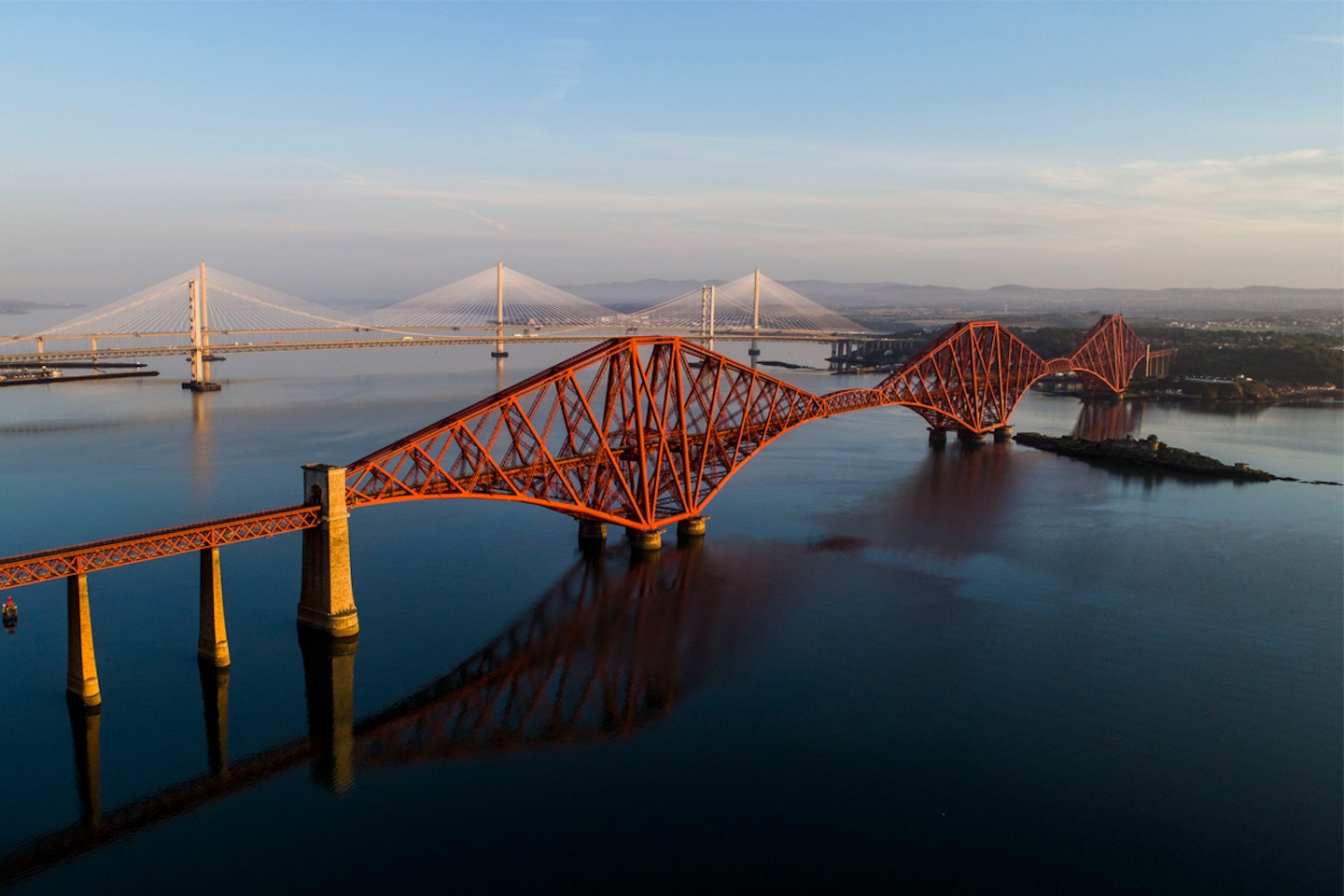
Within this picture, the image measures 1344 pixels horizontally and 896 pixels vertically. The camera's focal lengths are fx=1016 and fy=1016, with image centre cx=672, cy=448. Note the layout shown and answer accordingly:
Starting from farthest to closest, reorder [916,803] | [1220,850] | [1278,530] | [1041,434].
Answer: [1041,434]
[1278,530]
[916,803]
[1220,850]

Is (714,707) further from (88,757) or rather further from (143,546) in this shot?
(143,546)

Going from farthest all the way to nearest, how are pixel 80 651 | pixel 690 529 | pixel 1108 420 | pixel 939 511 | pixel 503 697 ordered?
pixel 1108 420, pixel 939 511, pixel 690 529, pixel 503 697, pixel 80 651

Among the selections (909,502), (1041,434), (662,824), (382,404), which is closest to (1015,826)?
(662,824)

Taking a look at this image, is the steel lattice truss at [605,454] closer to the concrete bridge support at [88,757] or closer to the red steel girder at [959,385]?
the concrete bridge support at [88,757]

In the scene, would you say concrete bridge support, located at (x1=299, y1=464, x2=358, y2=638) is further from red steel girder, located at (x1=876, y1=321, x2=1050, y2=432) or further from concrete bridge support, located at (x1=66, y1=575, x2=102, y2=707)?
red steel girder, located at (x1=876, y1=321, x2=1050, y2=432)

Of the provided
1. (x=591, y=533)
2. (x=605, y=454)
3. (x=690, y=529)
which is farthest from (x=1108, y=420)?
(x=605, y=454)

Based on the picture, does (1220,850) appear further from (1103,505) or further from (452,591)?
(1103,505)
